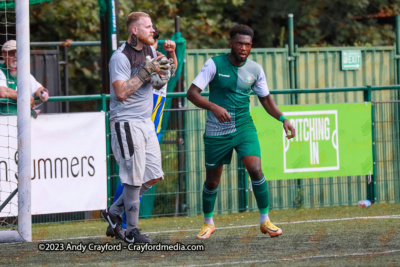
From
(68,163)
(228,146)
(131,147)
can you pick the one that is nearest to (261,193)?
(228,146)

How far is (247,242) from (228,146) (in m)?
1.03

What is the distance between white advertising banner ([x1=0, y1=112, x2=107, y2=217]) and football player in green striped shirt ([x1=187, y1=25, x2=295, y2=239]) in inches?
99.6

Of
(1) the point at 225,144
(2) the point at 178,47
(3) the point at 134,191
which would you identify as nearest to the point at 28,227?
(3) the point at 134,191

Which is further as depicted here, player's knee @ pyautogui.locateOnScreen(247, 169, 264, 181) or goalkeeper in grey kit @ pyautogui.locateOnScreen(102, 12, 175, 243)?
player's knee @ pyautogui.locateOnScreen(247, 169, 264, 181)

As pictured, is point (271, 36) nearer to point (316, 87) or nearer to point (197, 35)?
point (197, 35)

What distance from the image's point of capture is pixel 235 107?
880cm

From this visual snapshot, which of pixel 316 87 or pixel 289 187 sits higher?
pixel 316 87

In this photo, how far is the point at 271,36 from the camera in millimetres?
22719

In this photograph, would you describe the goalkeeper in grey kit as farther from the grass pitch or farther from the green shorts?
the green shorts

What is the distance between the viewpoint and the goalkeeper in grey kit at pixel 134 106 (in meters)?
8.03

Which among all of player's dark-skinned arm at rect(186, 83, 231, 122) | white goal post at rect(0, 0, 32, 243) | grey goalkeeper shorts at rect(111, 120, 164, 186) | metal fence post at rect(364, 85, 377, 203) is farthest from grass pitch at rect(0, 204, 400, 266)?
metal fence post at rect(364, 85, 377, 203)

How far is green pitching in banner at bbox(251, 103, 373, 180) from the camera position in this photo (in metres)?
12.1

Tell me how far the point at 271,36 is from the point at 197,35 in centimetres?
268

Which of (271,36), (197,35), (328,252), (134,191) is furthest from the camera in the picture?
(271,36)
